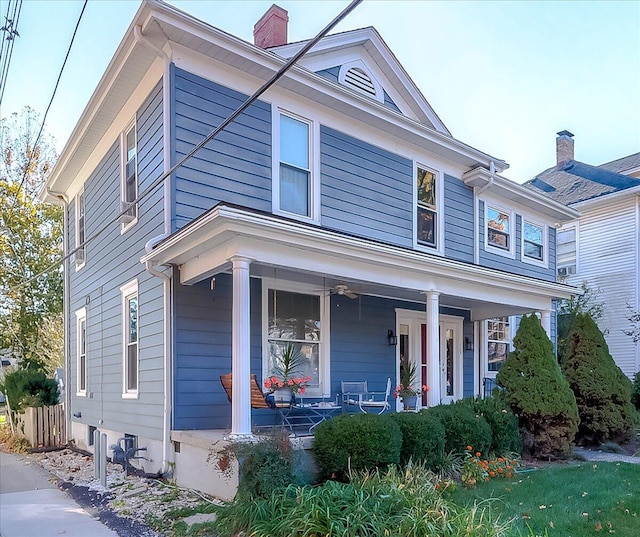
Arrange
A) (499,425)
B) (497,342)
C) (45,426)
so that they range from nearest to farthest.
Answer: (499,425)
(45,426)
(497,342)

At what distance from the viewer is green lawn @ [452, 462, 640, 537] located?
200 inches

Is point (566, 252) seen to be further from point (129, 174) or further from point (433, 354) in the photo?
point (129, 174)

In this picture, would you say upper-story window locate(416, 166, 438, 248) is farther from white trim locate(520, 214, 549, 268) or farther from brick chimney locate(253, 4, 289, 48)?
brick chimney locate(253, 4, 289, 48)

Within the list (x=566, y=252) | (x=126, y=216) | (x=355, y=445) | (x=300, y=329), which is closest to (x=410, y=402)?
(x=300, y=329)

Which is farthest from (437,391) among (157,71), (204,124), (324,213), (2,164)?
(2,164)

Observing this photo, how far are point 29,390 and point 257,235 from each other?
368 inches

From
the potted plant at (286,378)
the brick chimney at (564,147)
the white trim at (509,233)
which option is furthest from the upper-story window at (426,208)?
the brick chimney at (564,147)

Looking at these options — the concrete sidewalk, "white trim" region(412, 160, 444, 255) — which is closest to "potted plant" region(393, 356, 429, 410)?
"white trim" region(412, 160, 444, 255)

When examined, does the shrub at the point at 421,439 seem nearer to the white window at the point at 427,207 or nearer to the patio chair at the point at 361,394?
the patio chair at the point at 361,394

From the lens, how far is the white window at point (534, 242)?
45.5 ft

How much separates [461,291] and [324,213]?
2603mm

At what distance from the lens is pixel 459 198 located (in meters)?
12.0

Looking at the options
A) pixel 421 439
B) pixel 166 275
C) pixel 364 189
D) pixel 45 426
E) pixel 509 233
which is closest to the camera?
pixel 421 439

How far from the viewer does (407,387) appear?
954cm
